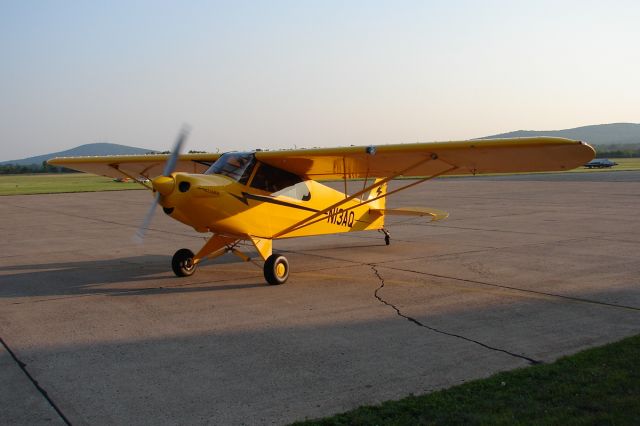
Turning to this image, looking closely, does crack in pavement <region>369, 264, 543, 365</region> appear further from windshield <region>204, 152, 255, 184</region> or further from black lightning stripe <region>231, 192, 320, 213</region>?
windshield <region>204, 152, 255, 184</region>

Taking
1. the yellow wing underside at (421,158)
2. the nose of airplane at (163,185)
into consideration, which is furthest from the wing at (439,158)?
the nose of airplane at (163,185)

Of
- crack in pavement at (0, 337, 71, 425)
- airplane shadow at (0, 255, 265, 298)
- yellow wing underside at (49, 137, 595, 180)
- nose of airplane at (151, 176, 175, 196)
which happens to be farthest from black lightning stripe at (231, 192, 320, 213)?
crack in pavement at (0, 337, 71, 425)

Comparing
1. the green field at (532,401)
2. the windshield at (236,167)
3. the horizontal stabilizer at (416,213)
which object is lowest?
the green field at (532,401)

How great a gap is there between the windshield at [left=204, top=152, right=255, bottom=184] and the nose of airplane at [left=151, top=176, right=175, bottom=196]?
1.16 metres

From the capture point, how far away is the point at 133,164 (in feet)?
43.2

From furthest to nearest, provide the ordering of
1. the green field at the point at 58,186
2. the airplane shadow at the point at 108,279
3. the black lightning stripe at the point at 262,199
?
the green field at the point at 58,186
the black lightning stripe at the point at 262,199
the airplane shadow at the point at 108,279

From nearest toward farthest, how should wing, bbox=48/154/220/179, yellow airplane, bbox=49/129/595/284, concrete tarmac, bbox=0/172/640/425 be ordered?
concrete tarmac, bbox=0/172/640/425
yellow airplane, bbox=49/129/595/284
wing, bbox=48/154/220/179

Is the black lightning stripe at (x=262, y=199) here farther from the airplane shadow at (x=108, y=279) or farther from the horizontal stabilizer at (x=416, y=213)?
the horizontal stabilizer at (x=416, y=213)

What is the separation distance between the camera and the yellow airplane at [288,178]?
28.9ft

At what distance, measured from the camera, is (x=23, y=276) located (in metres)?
10.8

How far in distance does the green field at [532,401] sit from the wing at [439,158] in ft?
12.7

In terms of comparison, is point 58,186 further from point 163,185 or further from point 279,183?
point 163,185

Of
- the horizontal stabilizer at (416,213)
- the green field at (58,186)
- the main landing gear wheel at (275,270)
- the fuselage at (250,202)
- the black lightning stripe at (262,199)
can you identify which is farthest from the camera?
the green field at (58,186)

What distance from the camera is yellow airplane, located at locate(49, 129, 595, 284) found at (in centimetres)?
882
